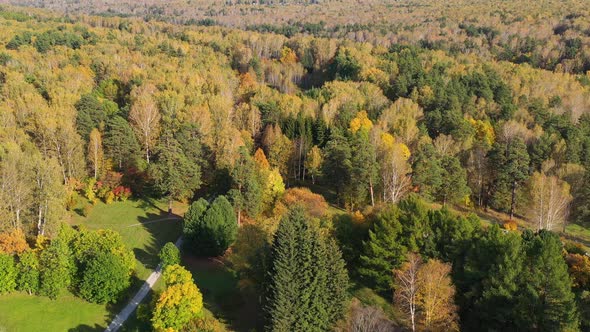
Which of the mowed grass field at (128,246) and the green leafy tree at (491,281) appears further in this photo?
the mowed grass field at (128,246)

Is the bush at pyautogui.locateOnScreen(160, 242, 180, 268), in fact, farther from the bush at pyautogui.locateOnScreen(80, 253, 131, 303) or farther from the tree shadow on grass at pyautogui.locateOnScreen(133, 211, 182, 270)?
the bush at pyautogui.locateOnScreen(80, 253, 131, 303)

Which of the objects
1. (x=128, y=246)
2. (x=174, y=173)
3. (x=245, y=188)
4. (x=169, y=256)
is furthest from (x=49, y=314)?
(x=245, y=188)

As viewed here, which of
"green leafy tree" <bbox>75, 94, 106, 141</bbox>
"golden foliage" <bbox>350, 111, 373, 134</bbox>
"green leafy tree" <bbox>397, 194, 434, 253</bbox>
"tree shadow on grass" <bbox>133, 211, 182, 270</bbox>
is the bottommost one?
"tree shadow on grass" <bbox>133, 211, 182, 270</bbox>

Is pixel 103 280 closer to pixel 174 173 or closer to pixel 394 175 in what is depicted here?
pixel 174 173

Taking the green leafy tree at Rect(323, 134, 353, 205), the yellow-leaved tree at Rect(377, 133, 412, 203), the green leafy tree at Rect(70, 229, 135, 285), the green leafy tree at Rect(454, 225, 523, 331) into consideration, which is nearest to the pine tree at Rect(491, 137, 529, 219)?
the yellow-leaved tree at Rect(377, 133, 412, 203)

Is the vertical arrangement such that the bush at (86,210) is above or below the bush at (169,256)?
below

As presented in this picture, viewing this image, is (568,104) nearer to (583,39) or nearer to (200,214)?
(583,39)

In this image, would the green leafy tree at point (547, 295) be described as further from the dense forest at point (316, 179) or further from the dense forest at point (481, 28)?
the dense forest at point (481, 28)

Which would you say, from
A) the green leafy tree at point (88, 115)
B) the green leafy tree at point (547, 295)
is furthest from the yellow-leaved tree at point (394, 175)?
the green leafy tree at point (88, 115)
